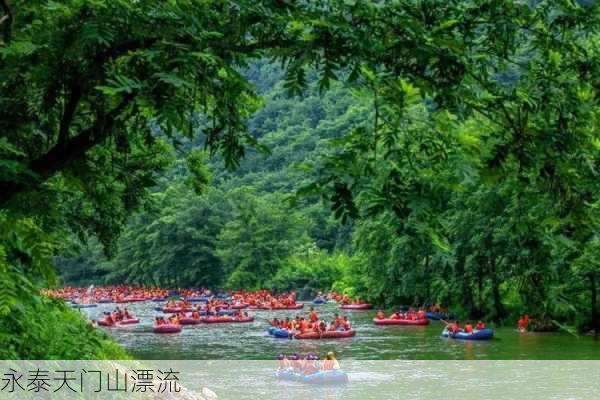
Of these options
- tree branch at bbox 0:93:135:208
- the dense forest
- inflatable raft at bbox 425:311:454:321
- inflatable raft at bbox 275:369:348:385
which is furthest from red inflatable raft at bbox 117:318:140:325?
tree branch at bbox 0:93:135:208

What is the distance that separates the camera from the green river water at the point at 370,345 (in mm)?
23641

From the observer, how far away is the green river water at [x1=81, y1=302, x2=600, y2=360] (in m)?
23.6

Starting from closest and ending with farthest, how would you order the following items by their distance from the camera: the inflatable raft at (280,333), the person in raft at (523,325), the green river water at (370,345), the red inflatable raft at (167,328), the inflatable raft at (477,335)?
the green river water at (370,345)
the inflatable raft at (477,335)
the person in raft at (523,325)
the inflatable raft at (280,333)
the red inflatable raft at (167,328)

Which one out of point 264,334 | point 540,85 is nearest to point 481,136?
point 540,85

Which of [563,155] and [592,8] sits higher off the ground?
[592,8]

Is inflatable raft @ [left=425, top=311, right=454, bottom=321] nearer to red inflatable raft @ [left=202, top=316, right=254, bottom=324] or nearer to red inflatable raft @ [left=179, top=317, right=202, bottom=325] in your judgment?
red inflatable raft @ [left=202, top=316, right=254, bottom=324]

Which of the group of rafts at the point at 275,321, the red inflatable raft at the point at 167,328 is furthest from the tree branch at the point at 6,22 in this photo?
the red inflatable raft at the point at 167,328

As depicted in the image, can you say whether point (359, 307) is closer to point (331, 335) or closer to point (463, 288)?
point (463, 288)

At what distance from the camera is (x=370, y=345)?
26.6 m

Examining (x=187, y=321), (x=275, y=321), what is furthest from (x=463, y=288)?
(x=187, y=321)

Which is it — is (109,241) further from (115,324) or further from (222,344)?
(115,324)

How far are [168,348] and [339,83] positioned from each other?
24677 millimetres

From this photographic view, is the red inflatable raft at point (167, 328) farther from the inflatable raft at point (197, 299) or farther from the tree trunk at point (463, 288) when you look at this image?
the inflatable raft at point (197, 299)

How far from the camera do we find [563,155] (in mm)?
3775
